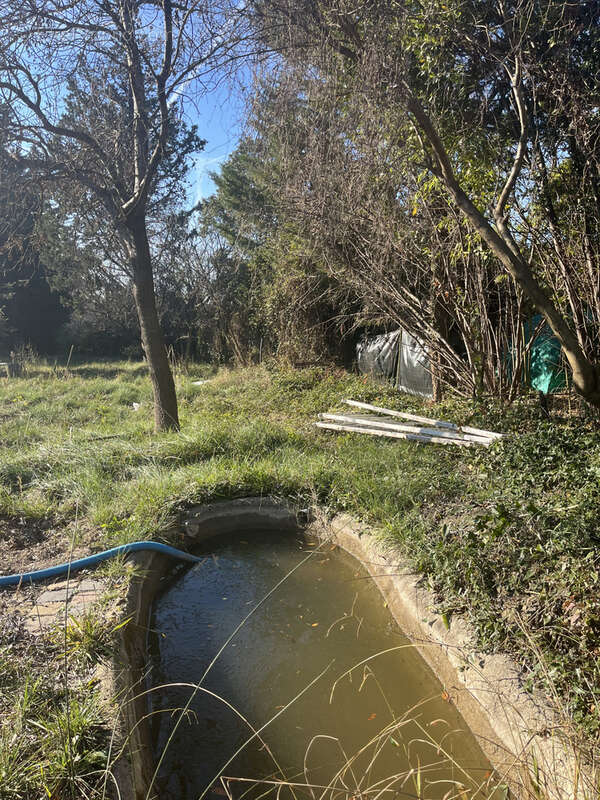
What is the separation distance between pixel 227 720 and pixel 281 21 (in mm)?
5188

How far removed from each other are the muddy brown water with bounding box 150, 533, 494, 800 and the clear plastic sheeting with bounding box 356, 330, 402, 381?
218 inches

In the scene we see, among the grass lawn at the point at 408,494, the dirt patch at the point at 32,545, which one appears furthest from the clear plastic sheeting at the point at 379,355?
the dirt patch at the point at 32,545

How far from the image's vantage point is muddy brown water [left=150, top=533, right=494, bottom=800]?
6.90 feet

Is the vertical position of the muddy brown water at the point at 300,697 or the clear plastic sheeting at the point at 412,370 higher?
the clear plastic sheeting at the point at 412,370

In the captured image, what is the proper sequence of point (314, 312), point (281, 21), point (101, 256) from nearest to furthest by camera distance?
point (281, 21)
point (314, 312)
point (101, 256)

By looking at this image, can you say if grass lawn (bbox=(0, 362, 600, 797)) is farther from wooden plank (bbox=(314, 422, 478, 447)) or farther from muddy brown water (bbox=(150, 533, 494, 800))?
muddy brown water (bbox=(150, 533, 494, 800))

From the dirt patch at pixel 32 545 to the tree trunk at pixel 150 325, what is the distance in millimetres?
2353

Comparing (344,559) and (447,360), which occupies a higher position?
(447,360)

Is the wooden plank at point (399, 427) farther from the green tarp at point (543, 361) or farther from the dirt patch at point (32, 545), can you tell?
the dirt patch at point (32, 545)

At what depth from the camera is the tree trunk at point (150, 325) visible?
608 centimetres

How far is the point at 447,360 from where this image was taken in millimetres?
6660

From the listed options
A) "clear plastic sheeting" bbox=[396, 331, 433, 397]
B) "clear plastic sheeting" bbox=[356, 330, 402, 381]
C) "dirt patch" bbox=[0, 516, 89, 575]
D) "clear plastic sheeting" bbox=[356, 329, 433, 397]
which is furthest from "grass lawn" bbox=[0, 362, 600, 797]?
"clear plastic sheeting" bbox=[356, 330, 402, 381]

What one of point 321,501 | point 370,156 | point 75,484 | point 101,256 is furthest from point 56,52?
point 101,256

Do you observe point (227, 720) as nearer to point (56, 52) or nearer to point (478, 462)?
point (478, 462)
